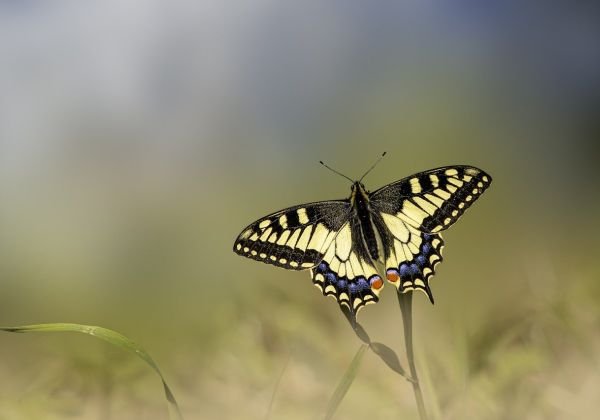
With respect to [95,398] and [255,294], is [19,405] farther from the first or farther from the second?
[255,294]

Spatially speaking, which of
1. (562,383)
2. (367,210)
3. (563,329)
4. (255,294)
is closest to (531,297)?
(563,329)

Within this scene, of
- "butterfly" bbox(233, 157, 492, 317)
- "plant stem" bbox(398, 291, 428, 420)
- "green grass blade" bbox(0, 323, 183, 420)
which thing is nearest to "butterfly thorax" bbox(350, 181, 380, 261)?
"butterfly" bbox(233, 157, 492, 317)

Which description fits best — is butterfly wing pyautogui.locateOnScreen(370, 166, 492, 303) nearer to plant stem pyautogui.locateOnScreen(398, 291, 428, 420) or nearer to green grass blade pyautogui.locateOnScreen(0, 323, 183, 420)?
plant stem pyautogui.locateOnScreen(398, 291, 428, 420)

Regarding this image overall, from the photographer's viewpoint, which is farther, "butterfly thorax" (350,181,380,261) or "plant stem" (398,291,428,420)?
Result: "butterfly thorax" (350,181,380,261)

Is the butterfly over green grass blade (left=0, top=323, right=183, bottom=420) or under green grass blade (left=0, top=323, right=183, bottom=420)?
A: over

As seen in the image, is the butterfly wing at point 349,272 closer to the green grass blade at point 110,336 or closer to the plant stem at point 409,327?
the plant stem at point 409,327

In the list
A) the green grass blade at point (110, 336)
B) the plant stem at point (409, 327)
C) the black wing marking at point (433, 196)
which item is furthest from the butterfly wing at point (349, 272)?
the green grass blade at point (110, 336)
